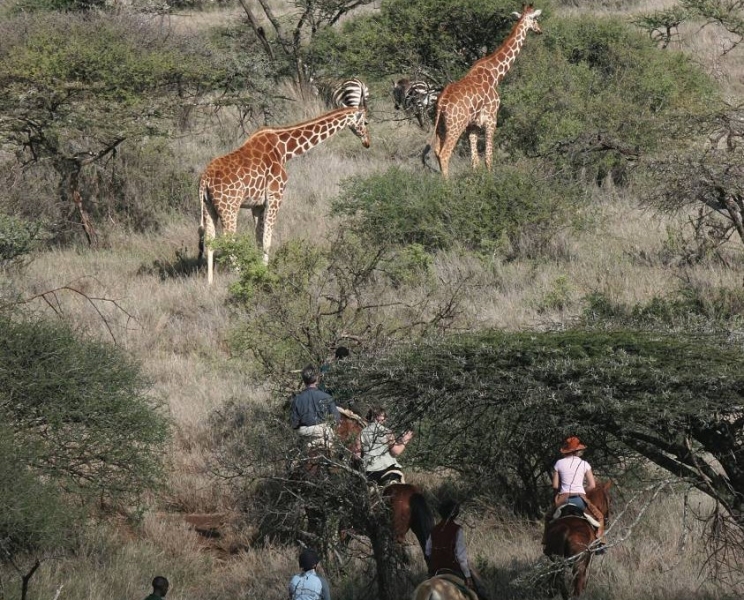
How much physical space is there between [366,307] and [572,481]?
3559 mm

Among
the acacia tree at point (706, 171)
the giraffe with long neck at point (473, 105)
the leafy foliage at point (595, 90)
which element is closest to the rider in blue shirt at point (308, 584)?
the acacia tree at point (706, 171)

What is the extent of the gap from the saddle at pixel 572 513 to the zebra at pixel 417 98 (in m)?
15.4

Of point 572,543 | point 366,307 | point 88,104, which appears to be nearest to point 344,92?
point 88,104

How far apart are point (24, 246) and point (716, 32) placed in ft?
61.3

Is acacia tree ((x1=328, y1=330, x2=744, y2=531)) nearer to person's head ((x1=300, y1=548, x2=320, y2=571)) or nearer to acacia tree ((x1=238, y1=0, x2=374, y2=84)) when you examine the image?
person's head ((x1=300, y1=548, x2=320, y2=571))

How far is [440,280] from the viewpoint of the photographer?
17.6 m

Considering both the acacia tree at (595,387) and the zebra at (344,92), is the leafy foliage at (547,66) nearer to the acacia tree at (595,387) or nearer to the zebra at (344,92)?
the zebra at (344,92)

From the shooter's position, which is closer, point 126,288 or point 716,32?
point 126,288

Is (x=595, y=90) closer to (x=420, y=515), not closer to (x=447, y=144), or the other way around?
(x=447, y=144)

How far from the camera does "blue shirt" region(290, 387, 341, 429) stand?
35.1 feet

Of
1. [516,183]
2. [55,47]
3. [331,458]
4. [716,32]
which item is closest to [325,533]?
[331,458]

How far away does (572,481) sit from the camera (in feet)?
33.3

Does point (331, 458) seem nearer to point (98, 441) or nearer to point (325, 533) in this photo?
point (325, 533)

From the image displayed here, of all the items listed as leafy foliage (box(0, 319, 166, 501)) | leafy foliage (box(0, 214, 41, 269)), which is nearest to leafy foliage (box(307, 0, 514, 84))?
leafy foliage (box(0, 214, 41, 269))
